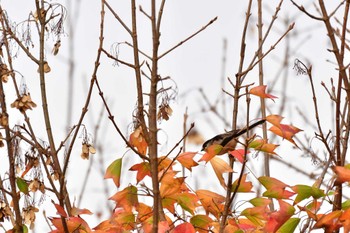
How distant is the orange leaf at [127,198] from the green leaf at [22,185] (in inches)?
11.8

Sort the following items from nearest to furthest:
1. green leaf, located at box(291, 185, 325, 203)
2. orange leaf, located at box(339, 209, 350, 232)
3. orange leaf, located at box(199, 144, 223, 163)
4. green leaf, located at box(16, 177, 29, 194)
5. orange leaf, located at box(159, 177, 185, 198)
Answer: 1. orange leaf, located at box(339, 209, 350, 232)
2. green leaf, located at box(291, 185, 325, 203)
3. orange leaf, located at box(199, 144, 223, 163)
4. orange leaf, located at box(159, 177, 185, 198)
5. green leaf, located at box(16, 177, 29, 194)

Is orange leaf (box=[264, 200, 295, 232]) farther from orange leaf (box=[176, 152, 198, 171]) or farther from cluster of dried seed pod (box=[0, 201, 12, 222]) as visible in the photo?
cluster of dried seed pod (box=[0, 201, 12, 222])

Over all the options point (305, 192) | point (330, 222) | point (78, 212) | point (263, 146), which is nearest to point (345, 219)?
point (330, 222)

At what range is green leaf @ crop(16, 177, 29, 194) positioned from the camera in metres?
2.17

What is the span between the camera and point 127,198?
2.06m

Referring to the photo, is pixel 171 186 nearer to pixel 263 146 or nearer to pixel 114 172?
pixel 114 172

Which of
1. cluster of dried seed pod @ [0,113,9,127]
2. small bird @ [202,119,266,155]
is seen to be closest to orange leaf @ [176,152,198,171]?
small bird @ [202,119,266,155]

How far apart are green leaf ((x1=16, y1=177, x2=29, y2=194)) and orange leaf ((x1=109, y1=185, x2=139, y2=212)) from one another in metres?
0.30

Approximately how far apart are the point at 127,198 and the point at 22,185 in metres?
0.35

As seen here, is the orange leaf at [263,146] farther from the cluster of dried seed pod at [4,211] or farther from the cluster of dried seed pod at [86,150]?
the cluster of dried seed pod at [4,211]

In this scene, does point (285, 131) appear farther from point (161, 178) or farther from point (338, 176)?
point (161, 178)

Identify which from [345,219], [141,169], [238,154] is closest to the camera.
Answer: [345,219]

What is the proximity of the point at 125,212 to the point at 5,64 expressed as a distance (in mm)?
634

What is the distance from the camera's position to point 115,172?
6.84 feet
